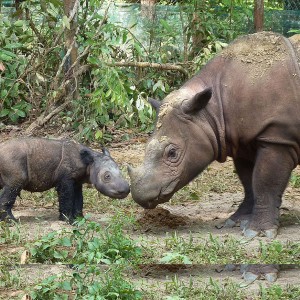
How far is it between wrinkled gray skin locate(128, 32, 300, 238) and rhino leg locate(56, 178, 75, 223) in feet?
2.86

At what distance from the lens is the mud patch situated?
25.2 ft

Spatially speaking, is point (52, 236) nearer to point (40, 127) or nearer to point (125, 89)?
point (125, 89)

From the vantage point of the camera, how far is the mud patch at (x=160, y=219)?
769 cm

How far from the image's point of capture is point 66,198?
7.75 m

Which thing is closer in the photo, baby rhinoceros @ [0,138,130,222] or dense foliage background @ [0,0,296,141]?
baby rhinoceros @ [0,138,130,222]

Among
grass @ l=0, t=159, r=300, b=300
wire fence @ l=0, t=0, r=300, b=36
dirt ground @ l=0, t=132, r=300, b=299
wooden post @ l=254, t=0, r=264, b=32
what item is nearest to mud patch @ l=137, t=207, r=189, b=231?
dirt ground @ l=0, t=132, r=300, b=299

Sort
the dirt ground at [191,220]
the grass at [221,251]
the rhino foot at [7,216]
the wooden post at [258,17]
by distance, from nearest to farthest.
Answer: the dirt ground at [191,220] < the grass at [221,251] < the rhino foot at [7,216] < the wooden post at [258,17]

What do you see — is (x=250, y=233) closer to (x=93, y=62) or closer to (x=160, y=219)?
(x=160, y=219)

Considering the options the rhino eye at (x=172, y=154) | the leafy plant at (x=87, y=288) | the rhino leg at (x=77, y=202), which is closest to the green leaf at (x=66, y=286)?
the leafy plant at (x=87, y=288)

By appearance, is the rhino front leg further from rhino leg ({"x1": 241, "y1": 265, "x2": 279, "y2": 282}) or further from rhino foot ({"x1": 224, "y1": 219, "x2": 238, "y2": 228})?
rhino leg ({"x1": 241, "y1": 265, "x2": 279, "y2": 282})

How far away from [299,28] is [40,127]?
4945 mm

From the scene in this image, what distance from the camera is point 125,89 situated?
33.8 ft

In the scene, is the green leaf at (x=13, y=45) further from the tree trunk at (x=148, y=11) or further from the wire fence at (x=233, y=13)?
the tree trunk at (x=148, y=11)

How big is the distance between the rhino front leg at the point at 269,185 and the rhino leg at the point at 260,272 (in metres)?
1.00
